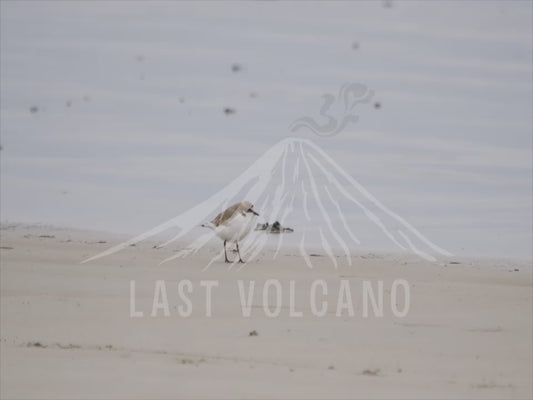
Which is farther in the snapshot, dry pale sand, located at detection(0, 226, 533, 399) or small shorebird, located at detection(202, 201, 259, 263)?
small shorebird, located at detection(202, 201, 259, 263)

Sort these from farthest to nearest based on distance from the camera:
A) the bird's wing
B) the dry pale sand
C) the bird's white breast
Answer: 1. the bird's wing
2. the bird's white breast
3. the dry pale sand

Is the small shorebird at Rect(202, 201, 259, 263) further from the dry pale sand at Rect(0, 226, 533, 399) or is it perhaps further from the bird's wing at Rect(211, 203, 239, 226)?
the dry pale sand at Rect(0, 226, 533, 399)

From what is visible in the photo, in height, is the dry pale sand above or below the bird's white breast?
below

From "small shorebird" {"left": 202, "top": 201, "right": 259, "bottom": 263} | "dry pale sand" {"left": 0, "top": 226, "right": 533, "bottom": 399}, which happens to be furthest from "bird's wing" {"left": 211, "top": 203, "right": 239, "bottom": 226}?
"dry pale sand" {"left": 0, "top": 226, "right": 533, "bottom": 399}

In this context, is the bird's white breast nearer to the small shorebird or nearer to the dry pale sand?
the small shorebird

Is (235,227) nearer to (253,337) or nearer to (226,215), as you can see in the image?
(226,215)

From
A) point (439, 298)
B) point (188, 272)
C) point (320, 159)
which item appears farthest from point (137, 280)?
point (320, 159)

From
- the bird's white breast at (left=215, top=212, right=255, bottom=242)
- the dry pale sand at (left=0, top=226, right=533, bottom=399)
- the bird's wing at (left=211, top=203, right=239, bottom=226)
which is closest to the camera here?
the dry pale sand at (left=0, top=226, right=533, bottom=399)

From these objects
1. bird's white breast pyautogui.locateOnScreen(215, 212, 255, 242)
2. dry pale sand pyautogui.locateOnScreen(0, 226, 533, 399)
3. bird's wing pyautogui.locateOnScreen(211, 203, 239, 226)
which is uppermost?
bird's wing pyautogui.locateOnScreen(211, 203, 239, 226)
